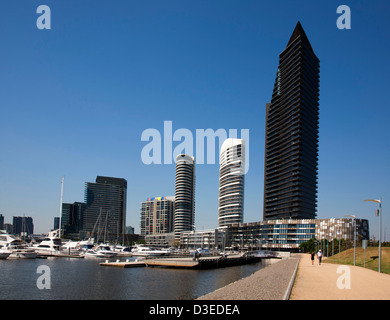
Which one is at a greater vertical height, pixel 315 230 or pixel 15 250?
pixel 15 250

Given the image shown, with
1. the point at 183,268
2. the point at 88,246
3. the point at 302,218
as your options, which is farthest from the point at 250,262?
the point at 302,218

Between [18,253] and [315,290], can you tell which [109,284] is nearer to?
[315,290]

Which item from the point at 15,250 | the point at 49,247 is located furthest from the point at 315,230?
the point at 15,250

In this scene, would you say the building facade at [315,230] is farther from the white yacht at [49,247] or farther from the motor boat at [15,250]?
the motor boat at [15,250]

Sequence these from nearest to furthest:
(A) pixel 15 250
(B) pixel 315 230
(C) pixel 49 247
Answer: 1. (A) pixel 15 250
2. (C) pixel 49 247
3. (B) pixel 315 230

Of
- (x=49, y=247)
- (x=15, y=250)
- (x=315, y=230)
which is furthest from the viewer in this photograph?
(x=315, y=230)

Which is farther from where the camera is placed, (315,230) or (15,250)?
(315,230)

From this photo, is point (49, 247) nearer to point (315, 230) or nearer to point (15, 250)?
point (15, 250)

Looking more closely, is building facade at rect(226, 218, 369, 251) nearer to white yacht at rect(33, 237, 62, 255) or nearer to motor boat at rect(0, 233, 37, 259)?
white yacht at rect(33, 237, 62, 255)

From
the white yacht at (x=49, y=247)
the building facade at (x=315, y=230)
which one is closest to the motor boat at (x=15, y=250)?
the white yacht at (x=49, y=247)

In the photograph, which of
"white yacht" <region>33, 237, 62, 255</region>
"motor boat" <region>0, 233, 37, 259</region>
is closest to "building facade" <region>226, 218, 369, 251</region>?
"white yacht" <region>33, 237, 62, 255</region>

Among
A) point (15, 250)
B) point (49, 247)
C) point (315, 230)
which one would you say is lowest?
point (49, 247)

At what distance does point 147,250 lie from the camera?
13175 centimetres

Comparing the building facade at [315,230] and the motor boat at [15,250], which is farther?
the building facade at [315,230]
